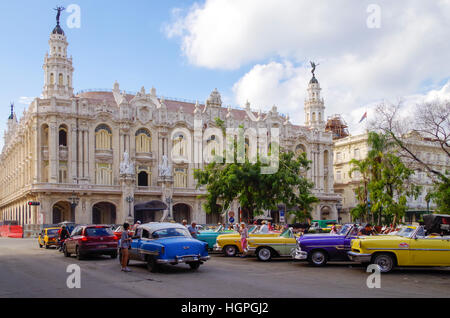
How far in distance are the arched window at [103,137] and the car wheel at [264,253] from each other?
3931 centimetres

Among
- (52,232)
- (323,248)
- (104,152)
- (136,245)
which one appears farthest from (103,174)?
(323,248)

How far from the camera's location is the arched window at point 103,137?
56.4 m

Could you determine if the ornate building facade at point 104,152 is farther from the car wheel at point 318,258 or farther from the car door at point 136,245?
the car wheel at point 318,258

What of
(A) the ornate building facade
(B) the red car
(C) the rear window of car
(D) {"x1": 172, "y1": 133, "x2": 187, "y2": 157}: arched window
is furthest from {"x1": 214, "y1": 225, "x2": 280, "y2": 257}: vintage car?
(D) {"x1": 172, "y1": 133, "x2": 187, "y2": 157}: arched window

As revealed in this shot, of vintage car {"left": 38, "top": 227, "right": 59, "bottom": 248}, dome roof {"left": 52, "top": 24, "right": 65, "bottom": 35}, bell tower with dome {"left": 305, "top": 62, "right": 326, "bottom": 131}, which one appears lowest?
vintage car {"left": 38, "top": 227, "right": 59, "bottom": 248}

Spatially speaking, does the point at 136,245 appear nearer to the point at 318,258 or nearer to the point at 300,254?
the point at 300,254

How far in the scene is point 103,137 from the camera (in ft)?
186

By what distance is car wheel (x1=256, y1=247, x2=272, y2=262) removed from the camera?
20.6m

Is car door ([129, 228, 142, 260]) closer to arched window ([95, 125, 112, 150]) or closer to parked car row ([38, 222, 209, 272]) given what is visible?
parked car row ([38, 222, 209, 272])

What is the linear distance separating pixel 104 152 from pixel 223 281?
1765 inches

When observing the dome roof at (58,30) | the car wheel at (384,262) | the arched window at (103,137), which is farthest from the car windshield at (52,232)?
the dome roof at (58,30)

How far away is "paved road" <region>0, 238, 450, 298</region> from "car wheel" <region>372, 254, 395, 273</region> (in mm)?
277

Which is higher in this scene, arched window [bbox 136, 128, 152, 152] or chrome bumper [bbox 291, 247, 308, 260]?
arched window [bbox 136, 128, 152, 152]
